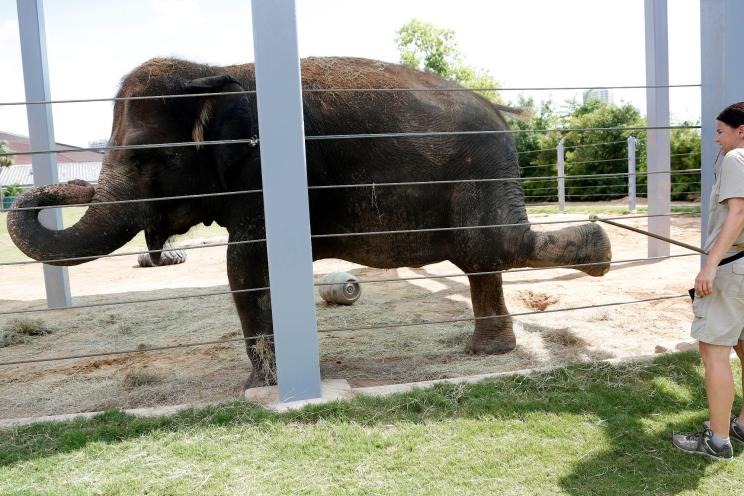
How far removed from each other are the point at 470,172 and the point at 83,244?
115 inches

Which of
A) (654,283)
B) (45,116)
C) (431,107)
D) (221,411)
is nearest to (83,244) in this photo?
(221,411)

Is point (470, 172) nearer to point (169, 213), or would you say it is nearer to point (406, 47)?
point (169, 213)

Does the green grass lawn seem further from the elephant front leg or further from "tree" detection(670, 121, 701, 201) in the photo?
"tree" detection(670, 121, 701, 201)

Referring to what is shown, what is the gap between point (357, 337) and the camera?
20.2 feet

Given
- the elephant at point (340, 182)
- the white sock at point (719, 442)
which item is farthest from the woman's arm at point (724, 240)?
the elephant at point (340, 182)

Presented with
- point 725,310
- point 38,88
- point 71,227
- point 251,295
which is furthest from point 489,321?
point 38,88

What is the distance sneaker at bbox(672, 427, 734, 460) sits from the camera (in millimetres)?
2930

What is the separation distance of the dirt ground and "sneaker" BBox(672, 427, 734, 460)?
164 cm

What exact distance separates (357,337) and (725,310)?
3715mm

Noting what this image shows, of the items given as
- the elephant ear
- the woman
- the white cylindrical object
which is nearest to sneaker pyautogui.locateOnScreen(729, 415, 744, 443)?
the woman

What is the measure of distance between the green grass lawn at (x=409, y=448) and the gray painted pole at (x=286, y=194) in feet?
1.05

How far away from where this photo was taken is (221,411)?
3404mm

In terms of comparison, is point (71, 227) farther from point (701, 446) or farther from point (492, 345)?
point (701, 446)

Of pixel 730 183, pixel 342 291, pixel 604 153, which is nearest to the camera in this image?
pixel 730 183
